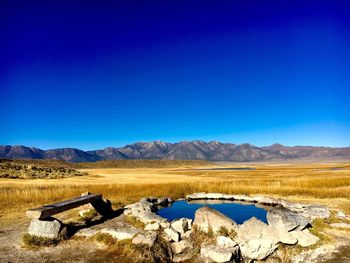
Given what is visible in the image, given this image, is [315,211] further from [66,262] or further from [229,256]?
[66,262]

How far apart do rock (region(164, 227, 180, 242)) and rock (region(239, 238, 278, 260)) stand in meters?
2.47

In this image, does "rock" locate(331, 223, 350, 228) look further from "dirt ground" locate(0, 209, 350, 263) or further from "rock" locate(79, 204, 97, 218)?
"rock" locate(79, 204, 97, 218)

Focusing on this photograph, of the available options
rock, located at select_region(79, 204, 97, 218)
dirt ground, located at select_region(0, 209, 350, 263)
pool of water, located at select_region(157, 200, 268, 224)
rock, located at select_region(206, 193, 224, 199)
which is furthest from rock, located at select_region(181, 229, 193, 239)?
rock, located at select_region(206, 193, 224, 199)

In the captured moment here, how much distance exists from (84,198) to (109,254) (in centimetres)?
531

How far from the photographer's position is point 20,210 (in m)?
19.4

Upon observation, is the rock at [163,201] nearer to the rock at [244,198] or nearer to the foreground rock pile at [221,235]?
the rock at [244,198]

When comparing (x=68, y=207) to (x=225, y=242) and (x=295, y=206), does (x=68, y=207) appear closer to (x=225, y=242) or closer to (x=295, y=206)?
(x=225, y=242)

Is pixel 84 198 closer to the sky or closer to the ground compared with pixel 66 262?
closer to the sky

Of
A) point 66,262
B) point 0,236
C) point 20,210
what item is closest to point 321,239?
point 66,262

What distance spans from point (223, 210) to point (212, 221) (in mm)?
7528

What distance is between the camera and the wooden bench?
491 inches

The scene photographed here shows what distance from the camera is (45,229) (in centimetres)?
1278

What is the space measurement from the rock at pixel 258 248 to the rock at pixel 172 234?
2.47 m

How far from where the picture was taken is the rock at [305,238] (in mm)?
12188
